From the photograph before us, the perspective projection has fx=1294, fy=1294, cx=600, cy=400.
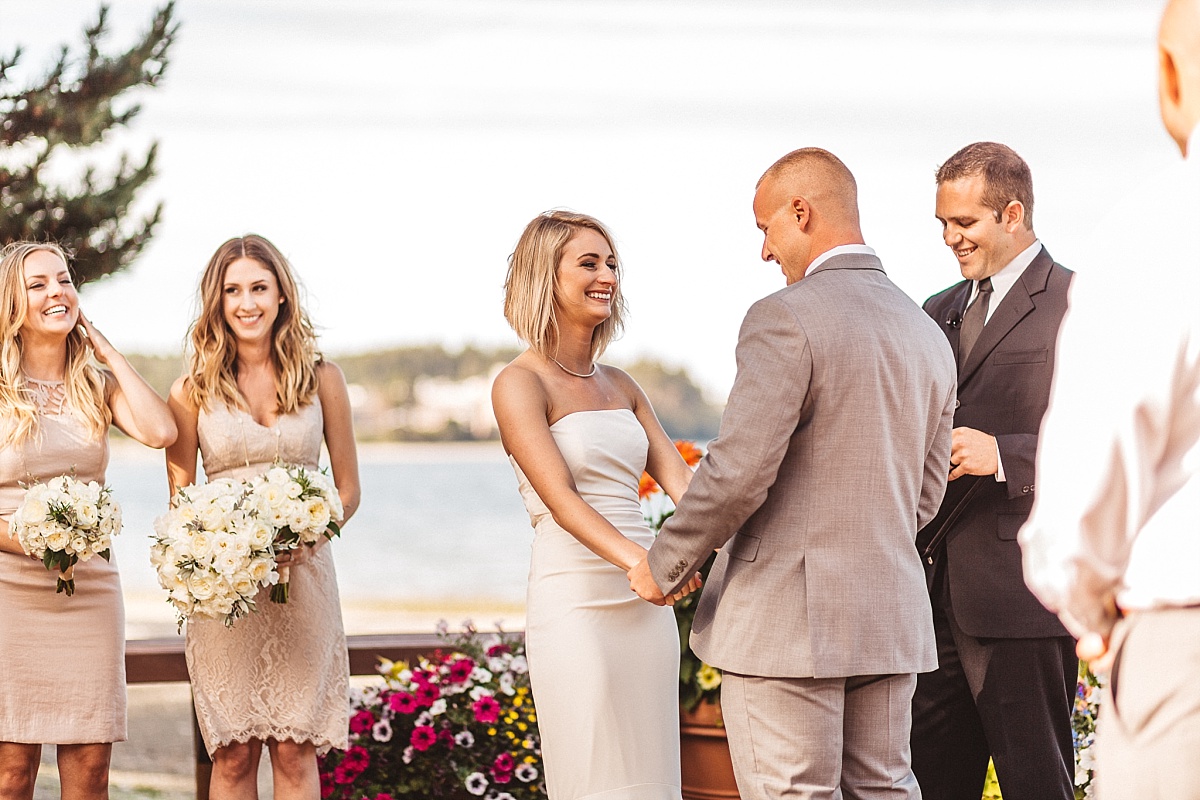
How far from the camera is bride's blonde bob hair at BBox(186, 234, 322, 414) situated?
13.6 ft

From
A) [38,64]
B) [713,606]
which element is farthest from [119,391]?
[38,64]

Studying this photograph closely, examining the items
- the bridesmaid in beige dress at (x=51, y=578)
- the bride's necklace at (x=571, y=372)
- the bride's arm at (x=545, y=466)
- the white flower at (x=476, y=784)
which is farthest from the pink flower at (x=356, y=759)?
the bride's necklace at (x=571, y=372)

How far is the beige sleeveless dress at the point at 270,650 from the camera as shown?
404 centimetres

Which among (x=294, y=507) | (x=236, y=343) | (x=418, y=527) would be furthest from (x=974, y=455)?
(x=418, y=527)

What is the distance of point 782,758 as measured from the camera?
9.45 feet

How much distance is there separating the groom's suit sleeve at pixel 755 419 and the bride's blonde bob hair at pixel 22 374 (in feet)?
7.15

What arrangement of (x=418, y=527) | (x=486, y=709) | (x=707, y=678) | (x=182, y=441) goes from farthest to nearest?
1. (x=418, y=527)
2. (x=486, y=709)
3. (x=707, y=678)
4. (x=182, y=441)

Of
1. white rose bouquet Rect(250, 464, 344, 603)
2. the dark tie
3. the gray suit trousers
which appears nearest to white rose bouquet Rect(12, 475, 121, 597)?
white rose bouquet Rect(250, 464, 344, 603)

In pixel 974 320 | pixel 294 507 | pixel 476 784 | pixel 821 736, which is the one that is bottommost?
pixel 476 784

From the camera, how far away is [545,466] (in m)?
3.49

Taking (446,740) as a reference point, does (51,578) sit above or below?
above

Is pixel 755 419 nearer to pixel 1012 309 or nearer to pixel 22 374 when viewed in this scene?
pixel 1012 309

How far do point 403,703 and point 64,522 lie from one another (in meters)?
1.73

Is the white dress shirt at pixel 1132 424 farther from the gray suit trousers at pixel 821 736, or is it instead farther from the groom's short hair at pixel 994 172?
the groom's short hair at pixel 994 172
